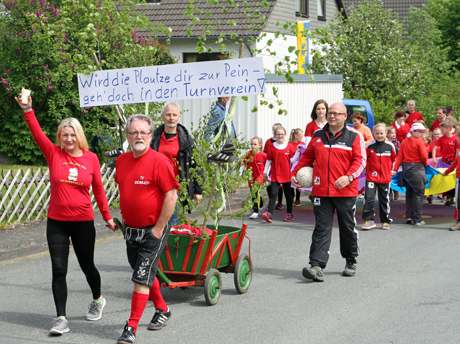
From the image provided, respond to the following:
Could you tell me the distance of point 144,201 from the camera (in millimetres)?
7219

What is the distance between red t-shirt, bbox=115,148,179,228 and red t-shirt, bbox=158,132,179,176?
194 cm

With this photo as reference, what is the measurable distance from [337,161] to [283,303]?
186 centimetres

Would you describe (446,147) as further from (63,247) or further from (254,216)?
(63,247)

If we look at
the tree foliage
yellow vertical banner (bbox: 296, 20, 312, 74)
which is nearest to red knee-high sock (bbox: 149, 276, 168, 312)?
yellow vertical banner (bbox: 296, 20, 312, 74)

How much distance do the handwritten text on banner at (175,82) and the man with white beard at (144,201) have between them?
255 centimetres

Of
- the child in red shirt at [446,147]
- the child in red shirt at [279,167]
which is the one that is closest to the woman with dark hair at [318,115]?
the child in red shirt at [279,167]

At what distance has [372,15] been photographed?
3134 centimetres

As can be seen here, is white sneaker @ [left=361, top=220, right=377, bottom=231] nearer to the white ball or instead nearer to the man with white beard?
the white ball

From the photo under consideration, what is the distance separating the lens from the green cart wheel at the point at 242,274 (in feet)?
29.5

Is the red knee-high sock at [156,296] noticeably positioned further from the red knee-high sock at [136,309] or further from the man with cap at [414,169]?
the man with cap at [414,169]

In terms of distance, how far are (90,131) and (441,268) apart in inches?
454

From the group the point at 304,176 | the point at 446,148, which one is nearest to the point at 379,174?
the point at 446,148

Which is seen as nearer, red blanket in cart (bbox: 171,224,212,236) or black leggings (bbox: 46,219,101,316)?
black leggings (bbox: 46,219,101,316)

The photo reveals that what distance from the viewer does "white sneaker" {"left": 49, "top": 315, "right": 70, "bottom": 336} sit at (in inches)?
292
